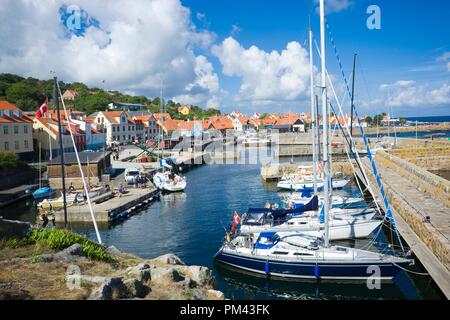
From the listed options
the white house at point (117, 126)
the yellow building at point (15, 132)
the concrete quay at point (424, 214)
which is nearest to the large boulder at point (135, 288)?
the concrete quay at point (424, 214)

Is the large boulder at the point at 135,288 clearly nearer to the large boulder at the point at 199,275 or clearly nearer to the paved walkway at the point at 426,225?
the large boulder at the point at 199,275

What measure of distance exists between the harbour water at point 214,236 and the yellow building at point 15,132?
754 inches

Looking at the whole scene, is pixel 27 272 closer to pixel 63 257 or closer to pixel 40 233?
pixel 63 257

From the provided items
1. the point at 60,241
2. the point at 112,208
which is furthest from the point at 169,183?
the point at 60,241

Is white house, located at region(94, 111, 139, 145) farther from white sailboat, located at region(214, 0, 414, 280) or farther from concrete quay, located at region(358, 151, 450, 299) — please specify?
white sailboat, located at region(214, 0, 414, 280)

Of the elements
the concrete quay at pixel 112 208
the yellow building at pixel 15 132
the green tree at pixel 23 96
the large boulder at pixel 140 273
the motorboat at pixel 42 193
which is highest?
the green tree at pixel 23 96

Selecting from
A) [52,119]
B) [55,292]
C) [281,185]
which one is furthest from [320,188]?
[52,119]

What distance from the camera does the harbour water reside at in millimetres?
19016

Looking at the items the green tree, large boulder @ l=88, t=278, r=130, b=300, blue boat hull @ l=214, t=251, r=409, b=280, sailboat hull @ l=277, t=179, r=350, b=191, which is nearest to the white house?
the green tree

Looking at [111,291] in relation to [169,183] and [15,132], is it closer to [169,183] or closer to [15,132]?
[169,183]

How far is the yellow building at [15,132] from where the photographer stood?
53.0 meters

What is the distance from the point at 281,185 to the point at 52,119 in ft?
147

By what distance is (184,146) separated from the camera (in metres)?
89.8

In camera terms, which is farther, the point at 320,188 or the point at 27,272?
the point at 320,188
